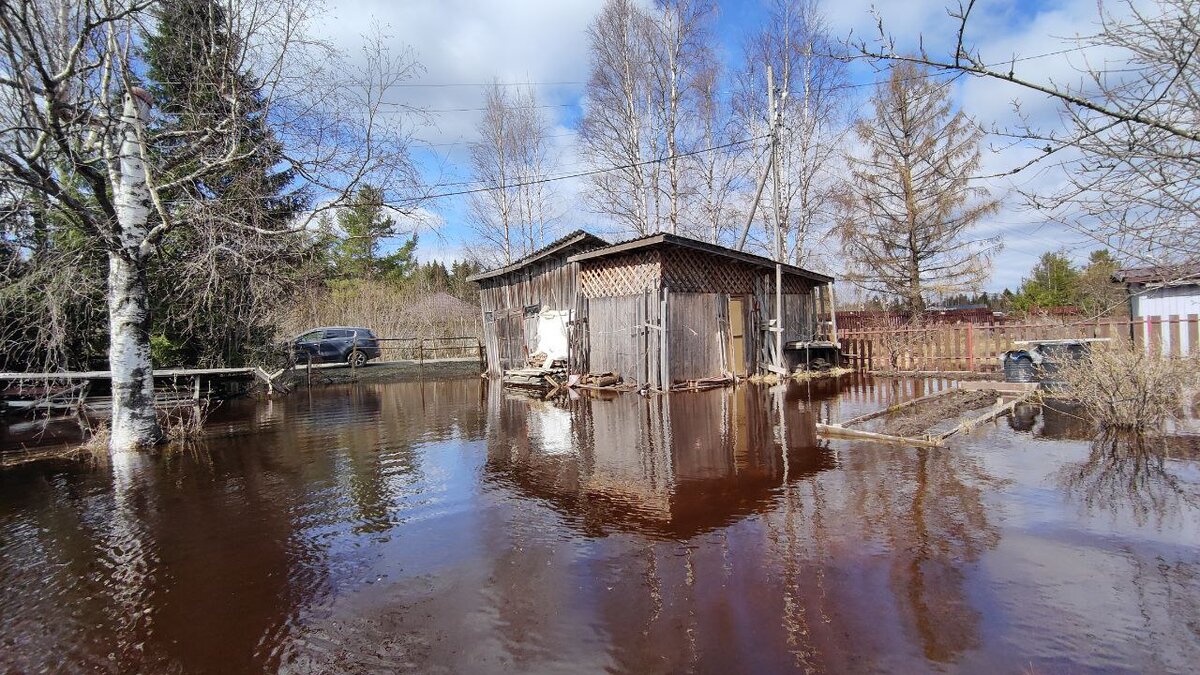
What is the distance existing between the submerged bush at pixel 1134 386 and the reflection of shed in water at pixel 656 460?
330cm

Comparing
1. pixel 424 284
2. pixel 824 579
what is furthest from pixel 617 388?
pixel 424 284

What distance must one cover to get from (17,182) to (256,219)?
2613mm

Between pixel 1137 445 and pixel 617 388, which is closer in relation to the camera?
pixel 1137 445

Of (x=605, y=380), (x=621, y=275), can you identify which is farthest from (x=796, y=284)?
(x=605, y=380)

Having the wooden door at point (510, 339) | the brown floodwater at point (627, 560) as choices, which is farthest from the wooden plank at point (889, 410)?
the wooden door at point (510, 339)

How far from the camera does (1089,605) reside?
283 cm

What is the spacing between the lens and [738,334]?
14.0 m

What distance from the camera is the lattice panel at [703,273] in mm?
12422

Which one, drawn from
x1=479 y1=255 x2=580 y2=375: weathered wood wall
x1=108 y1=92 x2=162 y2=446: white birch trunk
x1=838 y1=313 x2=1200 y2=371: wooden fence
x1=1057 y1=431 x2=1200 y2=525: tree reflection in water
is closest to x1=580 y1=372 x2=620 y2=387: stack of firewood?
x1=479 y1=255 x2=580 y2=375: weathered wood wall

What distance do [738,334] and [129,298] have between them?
12.1 meters

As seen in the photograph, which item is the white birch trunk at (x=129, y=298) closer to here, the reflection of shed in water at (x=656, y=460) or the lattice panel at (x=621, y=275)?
the reflection of shed in water at (x=656, y=460)

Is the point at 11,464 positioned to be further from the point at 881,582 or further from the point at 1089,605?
the point at 1089,605

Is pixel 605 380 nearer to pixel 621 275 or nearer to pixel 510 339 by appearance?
pixel 621 275

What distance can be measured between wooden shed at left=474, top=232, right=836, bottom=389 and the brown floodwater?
5590 millimetres
